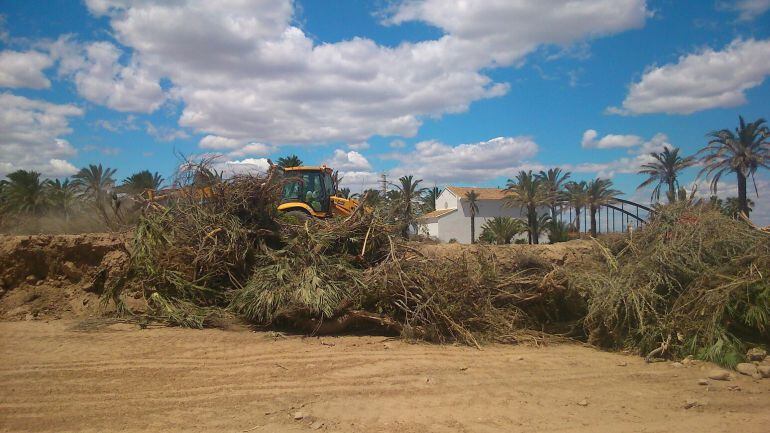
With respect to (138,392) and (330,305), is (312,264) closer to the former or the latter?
(330,305)

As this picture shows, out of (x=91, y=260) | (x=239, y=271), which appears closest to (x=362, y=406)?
(x=239, y=271)

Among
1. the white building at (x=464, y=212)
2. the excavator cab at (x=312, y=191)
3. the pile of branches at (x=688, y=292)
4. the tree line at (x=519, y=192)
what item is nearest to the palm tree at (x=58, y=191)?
the tree line at (x=519, y=192)

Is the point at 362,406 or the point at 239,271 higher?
the point at 239,271

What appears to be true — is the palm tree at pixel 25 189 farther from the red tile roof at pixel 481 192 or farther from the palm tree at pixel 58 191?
the red tile roof at pixel 481 192

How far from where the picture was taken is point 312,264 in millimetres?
9203

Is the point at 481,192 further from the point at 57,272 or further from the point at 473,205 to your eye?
the point at 57,272

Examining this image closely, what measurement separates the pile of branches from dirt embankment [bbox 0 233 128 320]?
27.1ft

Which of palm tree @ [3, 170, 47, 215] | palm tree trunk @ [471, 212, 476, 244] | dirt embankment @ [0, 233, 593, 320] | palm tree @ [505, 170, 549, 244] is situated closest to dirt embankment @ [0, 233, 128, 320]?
dirt embankment @ [0, 233, 593, 320]

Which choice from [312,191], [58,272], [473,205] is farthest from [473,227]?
[58,272]

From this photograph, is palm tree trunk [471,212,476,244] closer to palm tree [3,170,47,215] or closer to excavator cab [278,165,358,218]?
palm tree [3,170,47,215]

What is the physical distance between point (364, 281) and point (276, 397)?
3.38 metres

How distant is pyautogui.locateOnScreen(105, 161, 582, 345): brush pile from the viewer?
28.8 ft

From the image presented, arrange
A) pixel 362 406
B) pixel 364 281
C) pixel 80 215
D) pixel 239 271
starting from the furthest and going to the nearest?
pixel 80 215 → pixel 239 271 → pixel 364 281 → pixel 362 406

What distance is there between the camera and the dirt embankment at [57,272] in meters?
9.30
